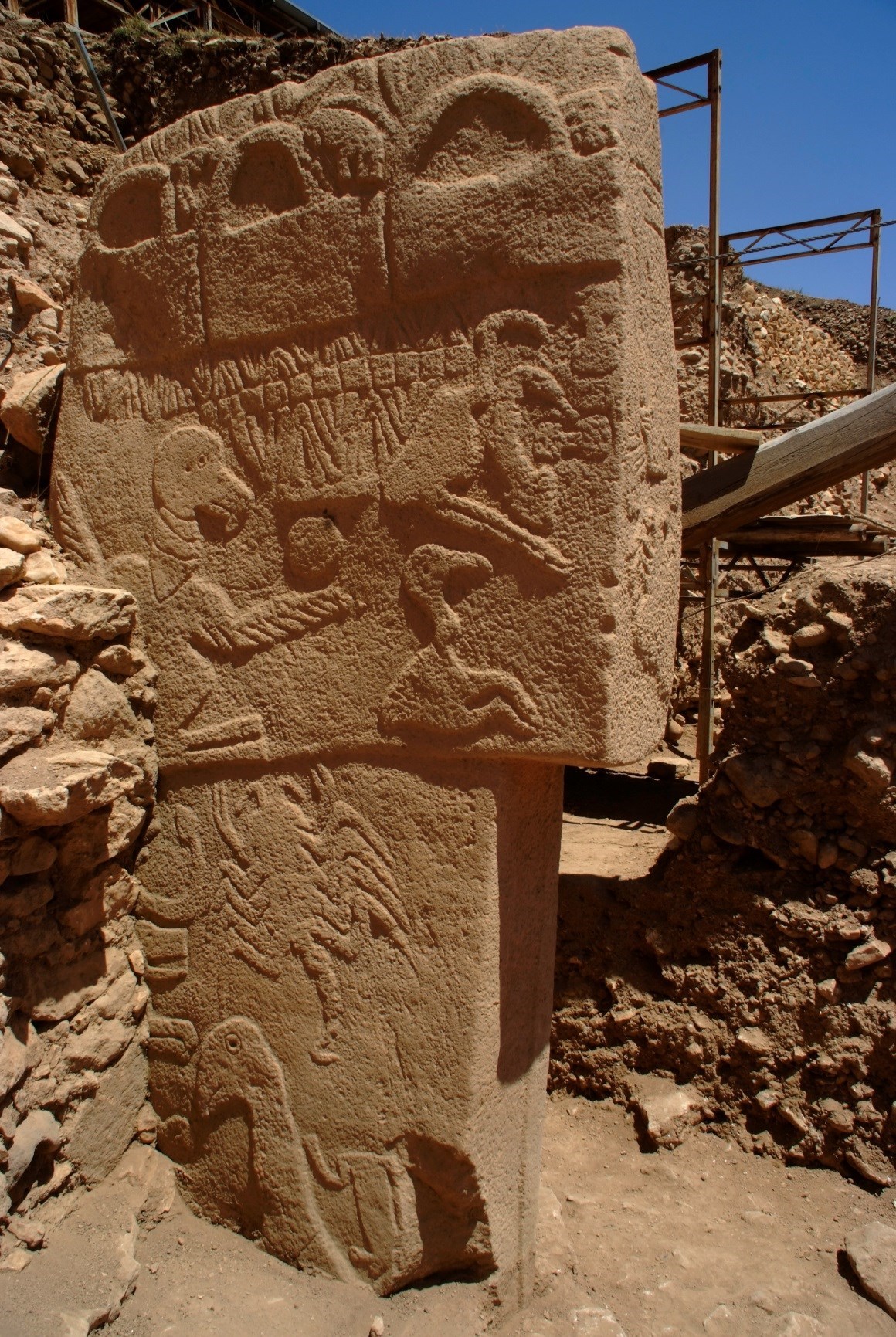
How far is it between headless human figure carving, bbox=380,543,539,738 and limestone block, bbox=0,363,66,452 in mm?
1283

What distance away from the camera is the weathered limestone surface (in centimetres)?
172

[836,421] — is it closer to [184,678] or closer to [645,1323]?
[184,678]

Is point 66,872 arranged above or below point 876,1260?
above

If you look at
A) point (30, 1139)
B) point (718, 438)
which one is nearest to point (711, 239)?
point (718, 438)

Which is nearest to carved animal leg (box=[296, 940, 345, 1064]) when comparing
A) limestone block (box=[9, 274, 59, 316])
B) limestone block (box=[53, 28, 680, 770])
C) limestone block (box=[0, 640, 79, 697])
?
limestone block (box=[53, 28, 680, 770])

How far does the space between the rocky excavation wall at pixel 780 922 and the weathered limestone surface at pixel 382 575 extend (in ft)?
3.40

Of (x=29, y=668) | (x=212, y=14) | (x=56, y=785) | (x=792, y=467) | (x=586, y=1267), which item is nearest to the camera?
(x=56, y=785)

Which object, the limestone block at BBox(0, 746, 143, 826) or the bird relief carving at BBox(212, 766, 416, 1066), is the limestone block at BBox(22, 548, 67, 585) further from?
the bird relief carving at BBox(212, 766, 416, 1066)

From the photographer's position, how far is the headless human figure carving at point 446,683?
175cm

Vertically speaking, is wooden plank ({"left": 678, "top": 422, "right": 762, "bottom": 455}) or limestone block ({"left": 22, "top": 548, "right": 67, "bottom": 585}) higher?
wooden plank ({"left": 678, "top": 422, "right": 762, "bottom": 455})

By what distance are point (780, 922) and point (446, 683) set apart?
1654 millimetres

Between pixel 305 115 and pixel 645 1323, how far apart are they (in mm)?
2802

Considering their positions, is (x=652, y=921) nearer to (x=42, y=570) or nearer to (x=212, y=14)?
(x=42, y=570)

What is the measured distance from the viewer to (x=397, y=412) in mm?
1877
